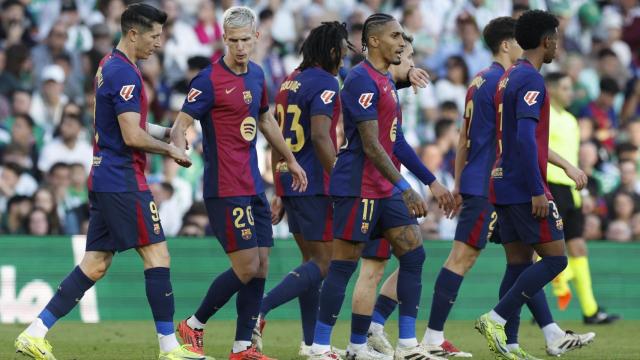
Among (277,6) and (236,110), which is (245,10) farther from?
(277,6)


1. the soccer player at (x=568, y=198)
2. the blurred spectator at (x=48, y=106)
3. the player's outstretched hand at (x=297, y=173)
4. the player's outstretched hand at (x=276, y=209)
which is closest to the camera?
the player's outstretched hand at (x=297, y=173)

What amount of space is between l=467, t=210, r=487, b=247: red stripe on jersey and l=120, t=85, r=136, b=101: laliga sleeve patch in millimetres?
3397

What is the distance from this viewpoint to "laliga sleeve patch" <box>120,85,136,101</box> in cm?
1016

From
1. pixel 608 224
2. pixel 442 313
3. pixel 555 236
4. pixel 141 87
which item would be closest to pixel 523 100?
pixel 555 236

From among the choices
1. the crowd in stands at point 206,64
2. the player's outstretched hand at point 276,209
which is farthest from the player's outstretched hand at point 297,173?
the crowd in stands at point 206,64

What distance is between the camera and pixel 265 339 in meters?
13.8

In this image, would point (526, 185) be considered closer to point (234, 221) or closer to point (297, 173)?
point (297, 173)

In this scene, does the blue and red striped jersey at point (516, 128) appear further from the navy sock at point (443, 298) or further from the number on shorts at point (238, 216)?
the number on shorts at point (238, 216)

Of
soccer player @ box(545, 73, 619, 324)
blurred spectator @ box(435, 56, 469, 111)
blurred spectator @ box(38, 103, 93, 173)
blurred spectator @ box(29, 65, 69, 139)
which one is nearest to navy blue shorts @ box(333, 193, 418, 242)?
soccer player @ box(545, 73, 619, 324)

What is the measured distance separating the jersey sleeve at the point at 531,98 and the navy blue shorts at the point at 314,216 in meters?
2.05

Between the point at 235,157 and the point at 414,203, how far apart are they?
144 cm

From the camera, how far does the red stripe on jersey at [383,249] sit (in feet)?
37.2

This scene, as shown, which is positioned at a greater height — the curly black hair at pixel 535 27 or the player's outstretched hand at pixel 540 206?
Answer: the curly black hair at pixel 535 27

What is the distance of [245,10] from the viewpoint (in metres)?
10.8
